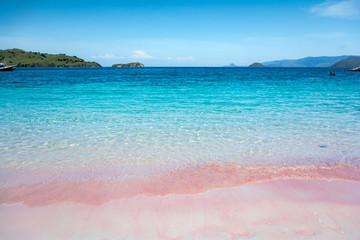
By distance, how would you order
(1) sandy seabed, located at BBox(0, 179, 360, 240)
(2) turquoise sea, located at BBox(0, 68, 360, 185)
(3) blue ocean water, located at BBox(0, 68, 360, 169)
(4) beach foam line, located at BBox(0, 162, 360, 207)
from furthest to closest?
(3) blue ocean water, located at BBox(0, 68, 360, 169) → (2) turquoise sea, located at BBox(0, 68, 360, 185) → (4) beach foam line, located at BBox(0, 162, 360, 207) → (1) sandy seabed, located at BBox(0, 179, 360, 240)

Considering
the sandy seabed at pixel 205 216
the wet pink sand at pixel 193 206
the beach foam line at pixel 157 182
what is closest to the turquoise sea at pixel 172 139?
the beach foam line at pixel 157 182

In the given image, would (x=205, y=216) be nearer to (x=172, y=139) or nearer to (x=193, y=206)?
(x=193, y=206)

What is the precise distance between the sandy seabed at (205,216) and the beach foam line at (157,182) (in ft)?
0.71

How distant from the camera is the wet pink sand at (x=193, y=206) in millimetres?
3844

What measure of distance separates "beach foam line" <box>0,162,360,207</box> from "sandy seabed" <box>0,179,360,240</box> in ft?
0.71

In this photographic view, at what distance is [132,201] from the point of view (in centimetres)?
478

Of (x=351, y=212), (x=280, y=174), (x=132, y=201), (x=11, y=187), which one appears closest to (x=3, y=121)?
(x=11, y=187)

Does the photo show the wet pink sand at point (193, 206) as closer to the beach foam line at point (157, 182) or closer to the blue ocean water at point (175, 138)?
the beach foam line at point (157, 182)

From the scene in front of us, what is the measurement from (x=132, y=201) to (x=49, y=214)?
1.57m

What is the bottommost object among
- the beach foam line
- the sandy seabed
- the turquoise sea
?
the sandy seabed

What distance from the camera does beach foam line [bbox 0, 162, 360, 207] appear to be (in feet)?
16.2

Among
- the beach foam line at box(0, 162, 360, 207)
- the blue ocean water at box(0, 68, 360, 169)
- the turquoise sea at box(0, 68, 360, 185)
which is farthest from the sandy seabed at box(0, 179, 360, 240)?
the blue ocean water at box(0, 68, 360, 169)

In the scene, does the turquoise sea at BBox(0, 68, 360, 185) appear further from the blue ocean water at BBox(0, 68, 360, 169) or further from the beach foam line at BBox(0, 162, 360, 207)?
the beach foam line at BBox(0, 162, 360, 207)

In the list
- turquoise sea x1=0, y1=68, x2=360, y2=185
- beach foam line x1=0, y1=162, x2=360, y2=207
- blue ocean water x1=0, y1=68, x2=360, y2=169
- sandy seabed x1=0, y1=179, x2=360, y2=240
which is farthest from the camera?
blue ocean water x1=0, y1=68, x2=360, y2=169
